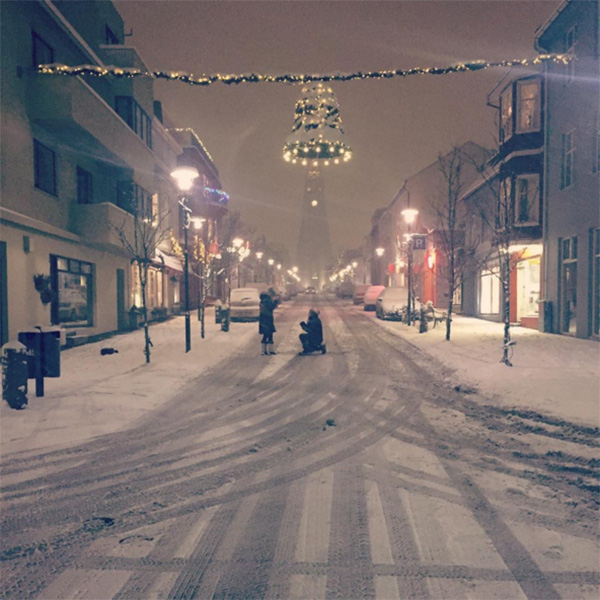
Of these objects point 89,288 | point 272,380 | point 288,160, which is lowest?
point 272,380

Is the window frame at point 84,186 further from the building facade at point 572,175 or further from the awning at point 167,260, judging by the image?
the building facade at point 572,175

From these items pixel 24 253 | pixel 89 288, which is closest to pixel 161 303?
pixel 89 288

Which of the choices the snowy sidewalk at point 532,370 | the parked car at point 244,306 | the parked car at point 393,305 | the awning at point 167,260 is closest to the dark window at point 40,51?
the awning at point 167,260

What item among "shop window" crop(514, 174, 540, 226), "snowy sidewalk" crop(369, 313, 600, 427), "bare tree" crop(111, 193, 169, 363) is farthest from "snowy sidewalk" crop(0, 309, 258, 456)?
"shop window" crop(514, 174, 540, 226)

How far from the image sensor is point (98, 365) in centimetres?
1232

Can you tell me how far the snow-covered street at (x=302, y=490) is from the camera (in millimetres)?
3270

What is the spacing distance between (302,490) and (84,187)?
1693 centimetres

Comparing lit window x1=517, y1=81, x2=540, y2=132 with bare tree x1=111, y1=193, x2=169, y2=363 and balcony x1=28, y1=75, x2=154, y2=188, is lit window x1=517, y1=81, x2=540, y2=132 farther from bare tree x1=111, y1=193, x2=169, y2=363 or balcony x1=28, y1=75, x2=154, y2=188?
balcony x1=28, y1=75, x2=154, y2=188

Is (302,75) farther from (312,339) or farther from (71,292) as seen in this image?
(71,292)

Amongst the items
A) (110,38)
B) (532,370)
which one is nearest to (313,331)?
(532,370)

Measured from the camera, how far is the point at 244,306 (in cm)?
2677

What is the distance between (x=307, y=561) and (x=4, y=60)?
14299 millimetres

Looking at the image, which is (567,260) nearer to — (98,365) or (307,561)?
(98,365)

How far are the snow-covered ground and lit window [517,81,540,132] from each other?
9.73 meters
